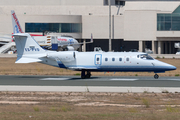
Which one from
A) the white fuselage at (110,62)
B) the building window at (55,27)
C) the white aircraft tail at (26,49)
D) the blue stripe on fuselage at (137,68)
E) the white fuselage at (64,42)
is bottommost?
the blue stripe on fuselage at (137,68)

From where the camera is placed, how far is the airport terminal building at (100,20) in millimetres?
98000

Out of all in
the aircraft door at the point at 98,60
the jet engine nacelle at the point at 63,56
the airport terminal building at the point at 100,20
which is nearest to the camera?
the aircraft door at the point at 98,60

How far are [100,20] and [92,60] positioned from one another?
71.6m

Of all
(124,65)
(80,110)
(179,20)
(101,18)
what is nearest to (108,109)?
(80,110)

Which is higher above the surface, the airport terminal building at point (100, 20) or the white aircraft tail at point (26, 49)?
the airport terminal building at point (100, 20)

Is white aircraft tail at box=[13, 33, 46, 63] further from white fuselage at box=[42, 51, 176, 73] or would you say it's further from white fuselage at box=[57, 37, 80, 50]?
white fuselage at box=[57, 37, 80, 50]

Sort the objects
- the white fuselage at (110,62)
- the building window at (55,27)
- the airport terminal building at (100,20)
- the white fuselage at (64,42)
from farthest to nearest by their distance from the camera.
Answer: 1. the building window at (55,27)
2. the airport terminal building at (100,20)
3. the white fuselage at (64,42)
4. the white fuselage at (110,62)

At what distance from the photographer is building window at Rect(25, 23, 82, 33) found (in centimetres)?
10319

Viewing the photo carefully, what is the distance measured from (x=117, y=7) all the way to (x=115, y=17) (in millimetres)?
5089

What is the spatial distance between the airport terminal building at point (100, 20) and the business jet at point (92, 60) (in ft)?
207

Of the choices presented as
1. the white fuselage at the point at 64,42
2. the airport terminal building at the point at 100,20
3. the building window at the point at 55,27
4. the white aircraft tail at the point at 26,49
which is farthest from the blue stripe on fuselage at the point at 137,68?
A: the building window at the point at 55,27

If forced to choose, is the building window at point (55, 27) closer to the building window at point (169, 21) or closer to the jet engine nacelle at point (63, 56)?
the building window at point (169, 21)

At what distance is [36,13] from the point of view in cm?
10838

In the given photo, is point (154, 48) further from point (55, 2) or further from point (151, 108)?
point (151, 108)
